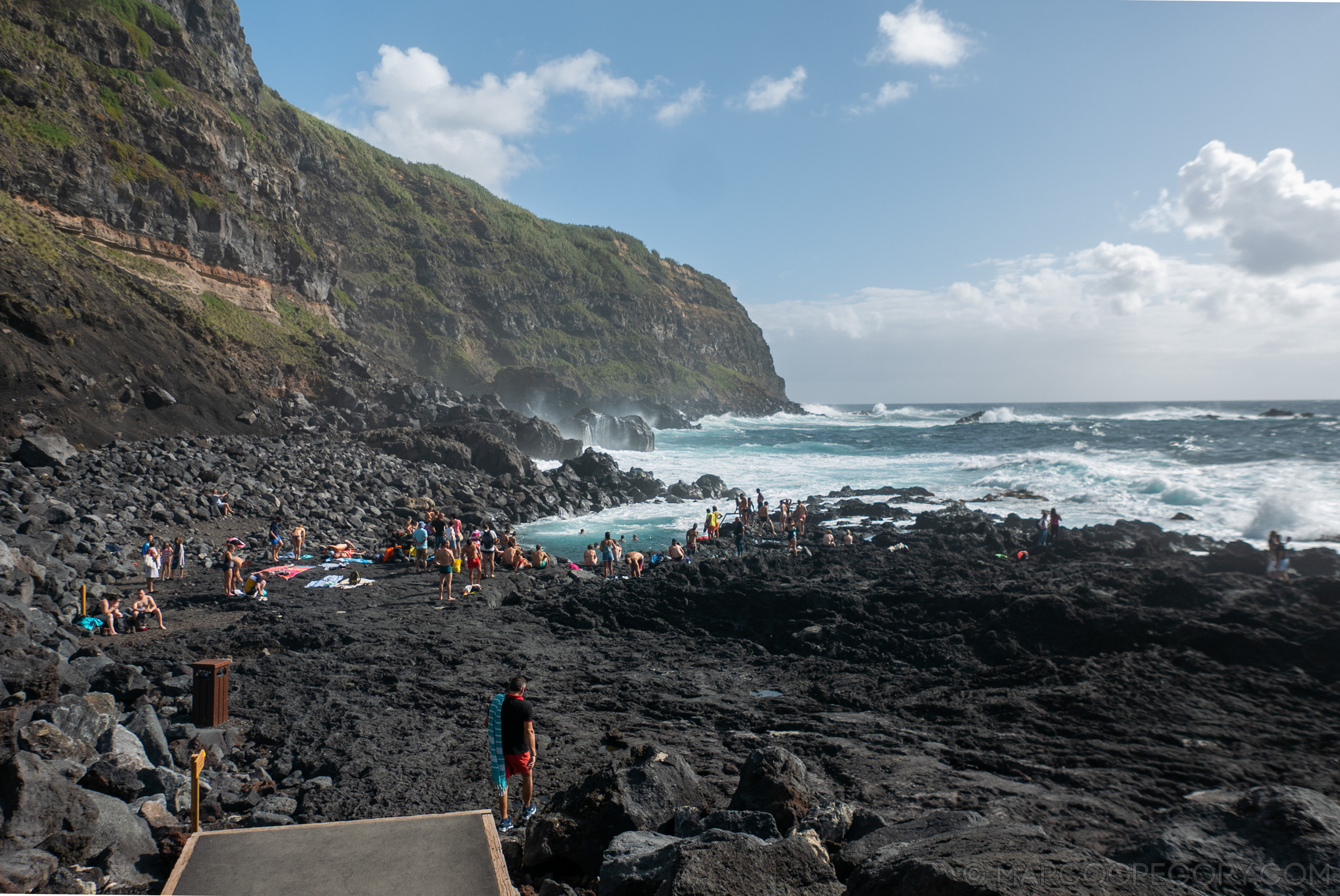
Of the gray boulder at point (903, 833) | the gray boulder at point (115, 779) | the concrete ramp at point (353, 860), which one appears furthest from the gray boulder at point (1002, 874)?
the gray boulder at point (115, 779)

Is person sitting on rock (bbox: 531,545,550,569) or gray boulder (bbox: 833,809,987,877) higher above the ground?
gray boulder (bbox: 833,809,987,877)

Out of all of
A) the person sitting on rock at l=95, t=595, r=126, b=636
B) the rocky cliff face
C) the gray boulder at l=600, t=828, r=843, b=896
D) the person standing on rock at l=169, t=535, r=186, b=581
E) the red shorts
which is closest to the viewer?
the gray boulder at l=600, t=828, r=843, b=896

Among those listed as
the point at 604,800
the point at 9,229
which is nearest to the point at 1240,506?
the point at 604,800

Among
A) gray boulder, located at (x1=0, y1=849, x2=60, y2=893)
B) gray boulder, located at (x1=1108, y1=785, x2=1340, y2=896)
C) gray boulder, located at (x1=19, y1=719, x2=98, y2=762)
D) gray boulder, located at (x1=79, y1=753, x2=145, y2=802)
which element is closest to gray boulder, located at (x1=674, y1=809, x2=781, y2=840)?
gray boulder, located at (x1=1108, y1=785, x2=1340, y2=896)

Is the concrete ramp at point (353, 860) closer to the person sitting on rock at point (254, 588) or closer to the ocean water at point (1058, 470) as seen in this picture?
the person sitting on rock at point (254, 588)

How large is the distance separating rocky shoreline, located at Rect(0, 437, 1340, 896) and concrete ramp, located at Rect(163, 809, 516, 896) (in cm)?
37

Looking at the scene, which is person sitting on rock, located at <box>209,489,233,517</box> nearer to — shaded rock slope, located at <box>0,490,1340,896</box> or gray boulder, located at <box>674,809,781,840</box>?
shaded rock slope, located at <box>0,490,1340,896</box>

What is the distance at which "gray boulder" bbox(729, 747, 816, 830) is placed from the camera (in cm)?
493

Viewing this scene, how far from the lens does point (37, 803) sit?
440 centimetres

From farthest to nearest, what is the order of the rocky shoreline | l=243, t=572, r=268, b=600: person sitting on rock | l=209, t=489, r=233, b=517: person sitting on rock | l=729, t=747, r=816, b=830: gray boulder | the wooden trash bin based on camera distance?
1. l=209, t=489, r=233, b=517: person sitting on rock
2. l=243, t=572, r=268, b=600: person sitting on rock
3. the wooden trash bin
4. l=729, t=747, r=816, b=830: gray boulder
5. the rocky shoreline

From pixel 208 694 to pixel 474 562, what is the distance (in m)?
8.81

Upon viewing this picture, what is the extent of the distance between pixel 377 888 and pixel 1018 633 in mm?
9998

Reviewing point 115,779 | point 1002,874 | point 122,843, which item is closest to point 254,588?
point 115,779

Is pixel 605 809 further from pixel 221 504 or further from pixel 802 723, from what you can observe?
pixel 221 504
